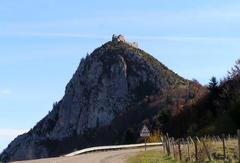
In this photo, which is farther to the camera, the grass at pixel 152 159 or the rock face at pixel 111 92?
the rock face at pixel 111 92

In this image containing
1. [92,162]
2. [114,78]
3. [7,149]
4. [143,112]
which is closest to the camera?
[92,162]

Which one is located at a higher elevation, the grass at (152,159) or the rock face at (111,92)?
the rock face at (111,92)

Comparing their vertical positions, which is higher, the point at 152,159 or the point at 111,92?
the point at 111,92

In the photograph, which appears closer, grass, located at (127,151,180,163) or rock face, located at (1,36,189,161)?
grass, located at (127,151,180,163)

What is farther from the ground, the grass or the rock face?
the rock face

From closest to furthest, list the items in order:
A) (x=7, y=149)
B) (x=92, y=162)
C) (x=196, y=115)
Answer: (x=92, y=162) → (x=196, y=115) → (x=7, y=149)

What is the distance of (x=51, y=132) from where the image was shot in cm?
19725

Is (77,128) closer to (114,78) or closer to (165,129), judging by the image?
(114,78)

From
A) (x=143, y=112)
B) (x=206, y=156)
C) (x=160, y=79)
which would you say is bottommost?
(x=206, y=156)

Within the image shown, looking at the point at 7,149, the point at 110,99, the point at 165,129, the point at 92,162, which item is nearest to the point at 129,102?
the point at 110,99

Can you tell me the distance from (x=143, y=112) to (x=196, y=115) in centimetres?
6492

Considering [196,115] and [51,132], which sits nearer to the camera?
[196,115]

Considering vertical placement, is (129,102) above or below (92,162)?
above

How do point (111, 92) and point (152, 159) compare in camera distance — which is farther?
point (111, 92)
